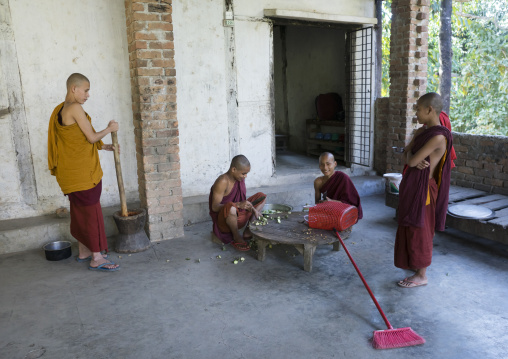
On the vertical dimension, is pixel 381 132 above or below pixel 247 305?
above

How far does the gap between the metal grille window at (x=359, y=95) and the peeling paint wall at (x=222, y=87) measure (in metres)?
0.78

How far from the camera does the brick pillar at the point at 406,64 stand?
602 cm

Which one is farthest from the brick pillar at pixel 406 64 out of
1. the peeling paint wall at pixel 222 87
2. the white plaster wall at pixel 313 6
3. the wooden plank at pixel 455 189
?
the peeling paint wall at pixel 222 87

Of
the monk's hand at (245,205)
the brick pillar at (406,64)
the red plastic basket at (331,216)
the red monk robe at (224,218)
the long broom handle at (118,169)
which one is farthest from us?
the brick pillar at (406,64)

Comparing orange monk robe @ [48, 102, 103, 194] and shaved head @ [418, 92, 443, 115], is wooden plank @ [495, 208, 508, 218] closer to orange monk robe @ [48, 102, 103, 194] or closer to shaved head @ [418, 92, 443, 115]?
shaved head @ [418, 92, 443, 115]

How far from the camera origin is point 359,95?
23.1 feet

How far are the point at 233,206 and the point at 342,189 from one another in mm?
1323

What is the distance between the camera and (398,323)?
9.66ft

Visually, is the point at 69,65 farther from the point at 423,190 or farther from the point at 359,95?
the point at 359,95

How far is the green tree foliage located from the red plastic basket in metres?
8.69

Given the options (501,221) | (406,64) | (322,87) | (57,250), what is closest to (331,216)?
(501,221)

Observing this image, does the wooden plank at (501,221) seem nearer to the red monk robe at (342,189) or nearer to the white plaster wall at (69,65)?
the red monk robe at (342,189)

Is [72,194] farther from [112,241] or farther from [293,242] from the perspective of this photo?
[293,242]

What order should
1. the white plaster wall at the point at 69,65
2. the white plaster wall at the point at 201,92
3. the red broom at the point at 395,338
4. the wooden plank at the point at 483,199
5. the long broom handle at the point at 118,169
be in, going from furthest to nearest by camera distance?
the white plaster wall at the point at 201,92 < the wooden plank at the point at 483,199 < the white plaster wall at the point at 69,65 < the long broom handle at the point at 118,169 < the red broom at the point at 395,338
